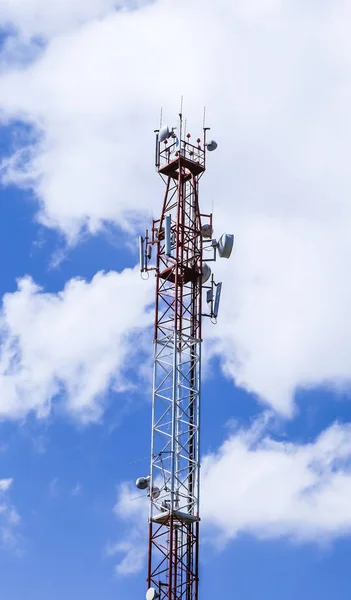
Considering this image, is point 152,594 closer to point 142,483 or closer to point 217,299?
point 142,483

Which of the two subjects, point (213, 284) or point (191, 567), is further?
point (213, 284)

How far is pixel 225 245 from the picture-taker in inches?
3022

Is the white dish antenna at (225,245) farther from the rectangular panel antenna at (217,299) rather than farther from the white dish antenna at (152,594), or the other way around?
the white dish antenna at (152,594)

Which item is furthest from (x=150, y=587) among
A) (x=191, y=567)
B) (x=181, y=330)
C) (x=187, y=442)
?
(x=181, y=330)

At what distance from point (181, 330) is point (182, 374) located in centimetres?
264

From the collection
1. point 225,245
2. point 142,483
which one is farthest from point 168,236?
point 142,483

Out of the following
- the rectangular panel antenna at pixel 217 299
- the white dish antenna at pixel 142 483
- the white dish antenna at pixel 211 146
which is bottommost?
the white dish antenna at pixel 142 483

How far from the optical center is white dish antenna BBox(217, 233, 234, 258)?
7675cm

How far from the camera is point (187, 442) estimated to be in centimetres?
7231

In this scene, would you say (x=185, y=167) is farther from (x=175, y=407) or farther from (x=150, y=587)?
(x=150, y=587)

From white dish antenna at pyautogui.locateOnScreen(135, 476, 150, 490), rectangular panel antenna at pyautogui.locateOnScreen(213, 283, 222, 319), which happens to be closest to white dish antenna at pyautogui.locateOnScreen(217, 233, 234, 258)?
rectangular panel antenna at pyautogui.locateOnScreen(213, 283, 222, 319)

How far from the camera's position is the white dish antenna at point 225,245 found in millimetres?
76750

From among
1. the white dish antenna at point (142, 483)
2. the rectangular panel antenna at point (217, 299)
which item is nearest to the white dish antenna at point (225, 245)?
the rectangular panel antenna at point (217, 299)

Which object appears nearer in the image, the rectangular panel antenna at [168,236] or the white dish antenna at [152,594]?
the white dish antenna at [152,594]
